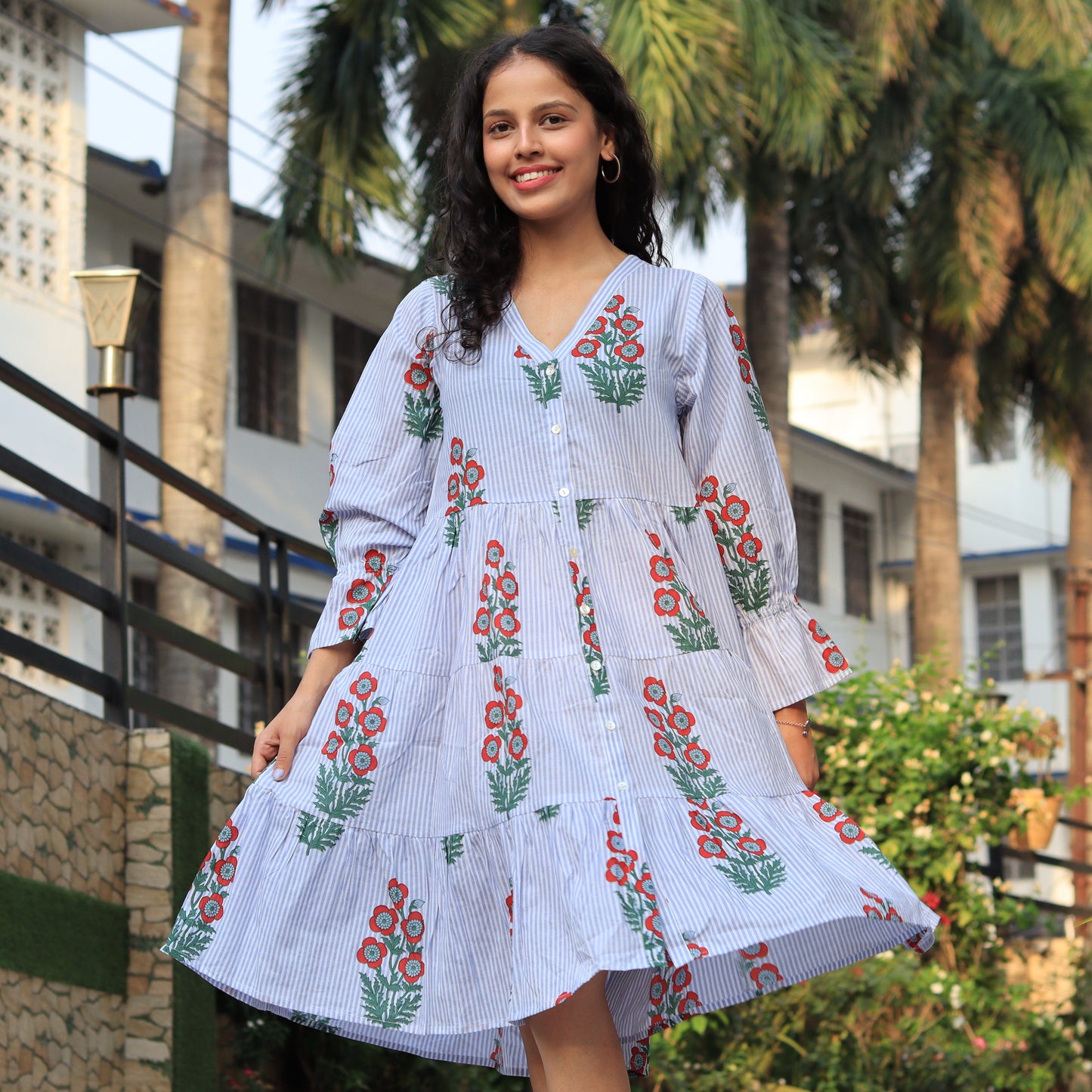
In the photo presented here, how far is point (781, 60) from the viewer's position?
13258 mm

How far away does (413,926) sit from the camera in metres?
2.81

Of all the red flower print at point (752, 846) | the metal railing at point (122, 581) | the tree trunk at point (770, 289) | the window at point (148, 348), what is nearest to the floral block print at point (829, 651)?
the red flower print at point (752, 846)

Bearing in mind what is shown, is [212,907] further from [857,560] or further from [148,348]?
[857,560]

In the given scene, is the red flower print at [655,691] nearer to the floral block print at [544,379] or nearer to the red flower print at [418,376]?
the floral block print at [544,379]

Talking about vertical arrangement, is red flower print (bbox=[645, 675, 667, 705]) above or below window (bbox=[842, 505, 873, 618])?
below

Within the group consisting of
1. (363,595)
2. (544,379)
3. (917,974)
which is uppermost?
(544,379)

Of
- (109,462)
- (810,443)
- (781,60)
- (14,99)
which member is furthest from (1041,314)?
(109,462)

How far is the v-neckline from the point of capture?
3057mm

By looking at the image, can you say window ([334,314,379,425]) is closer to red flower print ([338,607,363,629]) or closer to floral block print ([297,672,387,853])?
red flower print ([338,607,363,629])

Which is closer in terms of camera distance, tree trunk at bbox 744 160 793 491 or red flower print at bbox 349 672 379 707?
red flower print at bbox 349 672 379 707

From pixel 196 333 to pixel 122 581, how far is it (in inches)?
265

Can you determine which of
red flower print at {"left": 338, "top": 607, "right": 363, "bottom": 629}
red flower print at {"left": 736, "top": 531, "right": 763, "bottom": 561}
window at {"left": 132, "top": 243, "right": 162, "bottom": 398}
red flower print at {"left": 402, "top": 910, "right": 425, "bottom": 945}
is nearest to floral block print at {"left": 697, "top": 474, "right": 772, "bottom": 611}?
red flower print at {"left": 736, "top": 531, "right": 763, "bottom": 561}

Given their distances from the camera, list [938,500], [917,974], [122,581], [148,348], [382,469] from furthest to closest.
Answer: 1. [938,500]
2. [148,348]
3. [917,974]
4. [122,581]
5. [382,469]

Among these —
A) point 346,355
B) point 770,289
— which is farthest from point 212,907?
point 346,355
